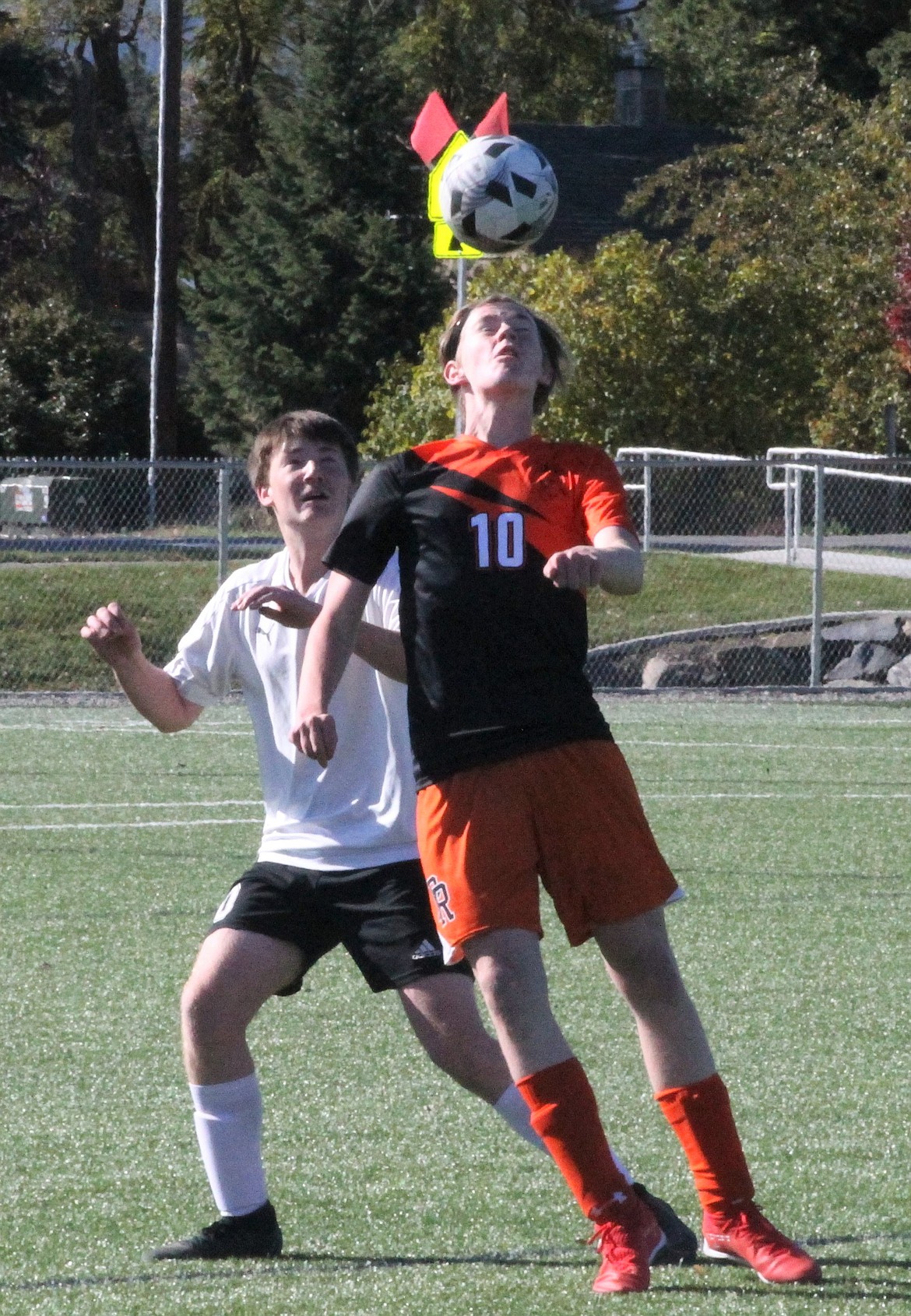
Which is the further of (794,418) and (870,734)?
(794,418)

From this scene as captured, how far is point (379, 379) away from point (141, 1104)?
30454 mm

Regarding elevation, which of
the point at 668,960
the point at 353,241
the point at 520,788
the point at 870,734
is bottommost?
the point at 870,734

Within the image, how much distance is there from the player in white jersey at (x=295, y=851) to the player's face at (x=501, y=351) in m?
0.52

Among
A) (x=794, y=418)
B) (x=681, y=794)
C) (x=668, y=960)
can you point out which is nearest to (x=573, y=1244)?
(x=668, y=960)

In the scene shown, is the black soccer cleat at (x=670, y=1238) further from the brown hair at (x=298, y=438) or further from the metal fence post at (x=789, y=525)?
the metal fence post at (x=789, y=525)

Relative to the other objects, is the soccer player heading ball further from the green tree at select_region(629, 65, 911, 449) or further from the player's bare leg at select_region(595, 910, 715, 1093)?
the green tree at select_region(629, 65, 911, 449)

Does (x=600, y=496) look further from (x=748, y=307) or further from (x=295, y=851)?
(x=748, y=307)

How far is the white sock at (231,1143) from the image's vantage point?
389cm

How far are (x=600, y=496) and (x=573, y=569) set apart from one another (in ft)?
1.00

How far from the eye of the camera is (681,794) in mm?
10938

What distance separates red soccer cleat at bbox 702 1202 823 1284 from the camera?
3.54m

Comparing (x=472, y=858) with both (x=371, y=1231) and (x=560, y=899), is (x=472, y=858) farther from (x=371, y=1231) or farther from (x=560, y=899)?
(x=371, y=1231)

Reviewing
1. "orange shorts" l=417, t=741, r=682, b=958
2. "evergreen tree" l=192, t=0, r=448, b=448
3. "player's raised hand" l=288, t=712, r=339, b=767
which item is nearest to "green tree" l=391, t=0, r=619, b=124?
"evergreen tree" l=192, t=0, r=448, b=448

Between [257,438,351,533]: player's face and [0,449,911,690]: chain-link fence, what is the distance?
1124cm
